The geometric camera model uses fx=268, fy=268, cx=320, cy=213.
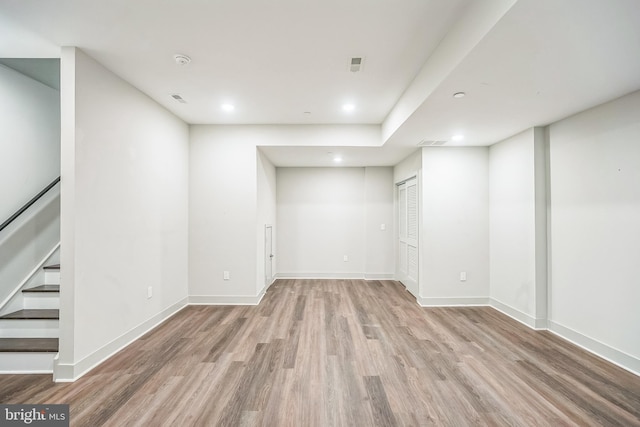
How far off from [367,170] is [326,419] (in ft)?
15.9

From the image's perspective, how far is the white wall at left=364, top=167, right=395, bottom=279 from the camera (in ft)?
19.3

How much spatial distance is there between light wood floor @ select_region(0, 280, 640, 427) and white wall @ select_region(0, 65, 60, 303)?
1194 mm

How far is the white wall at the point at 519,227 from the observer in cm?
333

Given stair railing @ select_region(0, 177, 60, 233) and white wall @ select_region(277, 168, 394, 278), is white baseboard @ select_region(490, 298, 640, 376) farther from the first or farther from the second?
stair railing @ select_region(0, 177, 60, 233)

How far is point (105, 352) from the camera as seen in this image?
2537 mm

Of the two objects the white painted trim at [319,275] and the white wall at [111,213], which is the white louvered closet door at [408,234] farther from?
the white wall at [111,213]

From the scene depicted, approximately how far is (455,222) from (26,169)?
553 cm

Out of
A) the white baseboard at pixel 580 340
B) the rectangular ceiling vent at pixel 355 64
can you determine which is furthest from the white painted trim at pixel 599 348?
the rectangular ceiling vent at pixel 355 64

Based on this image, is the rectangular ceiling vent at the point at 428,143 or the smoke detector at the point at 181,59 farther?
the rectangular ceiling vent at the point at 428,143

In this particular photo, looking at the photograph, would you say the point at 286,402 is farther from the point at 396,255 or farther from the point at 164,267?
the point at 396,255

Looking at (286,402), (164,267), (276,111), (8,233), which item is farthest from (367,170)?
(8,233)

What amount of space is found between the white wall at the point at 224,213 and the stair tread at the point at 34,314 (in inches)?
66.5

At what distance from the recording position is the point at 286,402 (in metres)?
1.95

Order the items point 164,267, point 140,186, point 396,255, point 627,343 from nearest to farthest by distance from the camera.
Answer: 1. point 627,343
2. point 140,186
3. point 164,267
4. point 396,255
